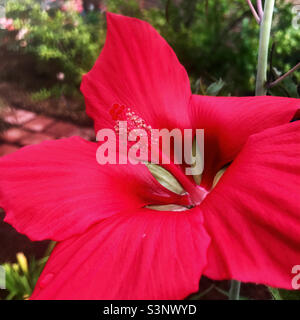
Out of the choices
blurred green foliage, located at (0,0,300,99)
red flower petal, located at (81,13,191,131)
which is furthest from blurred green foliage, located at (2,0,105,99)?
red flower petal, located at (81,13,191,131)

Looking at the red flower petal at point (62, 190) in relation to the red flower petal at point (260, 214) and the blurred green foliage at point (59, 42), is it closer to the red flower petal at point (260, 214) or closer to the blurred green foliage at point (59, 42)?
the red flower petal at point (260, 214)

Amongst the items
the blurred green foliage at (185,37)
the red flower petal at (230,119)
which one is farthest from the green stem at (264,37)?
the blurred green foliage at (185,37)

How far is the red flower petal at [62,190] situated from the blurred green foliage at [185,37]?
225 millimetres

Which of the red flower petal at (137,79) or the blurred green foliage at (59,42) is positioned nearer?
the red flower petal at (137,79)

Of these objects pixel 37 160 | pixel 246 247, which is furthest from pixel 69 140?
pixel 246 247

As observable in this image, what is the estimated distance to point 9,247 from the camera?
426 mm

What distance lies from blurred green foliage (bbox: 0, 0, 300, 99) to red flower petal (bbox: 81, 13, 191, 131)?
0.18 m

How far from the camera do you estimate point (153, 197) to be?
0.23 meters

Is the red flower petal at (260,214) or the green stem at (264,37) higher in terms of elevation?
the green stem at (264,37)

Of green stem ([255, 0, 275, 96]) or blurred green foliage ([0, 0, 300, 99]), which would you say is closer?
green stem ([255, 0, 275, 96])

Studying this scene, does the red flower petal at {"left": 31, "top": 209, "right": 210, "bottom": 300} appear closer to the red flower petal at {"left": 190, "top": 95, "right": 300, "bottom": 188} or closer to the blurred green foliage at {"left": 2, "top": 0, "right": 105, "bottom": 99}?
the red flower petal at {"left": 190, "top": 95, "right": 300, "bottom": 188}

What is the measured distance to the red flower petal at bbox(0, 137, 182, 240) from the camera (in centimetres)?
18

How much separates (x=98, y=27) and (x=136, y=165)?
313 millimetres

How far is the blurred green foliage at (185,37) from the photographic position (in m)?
0.41
